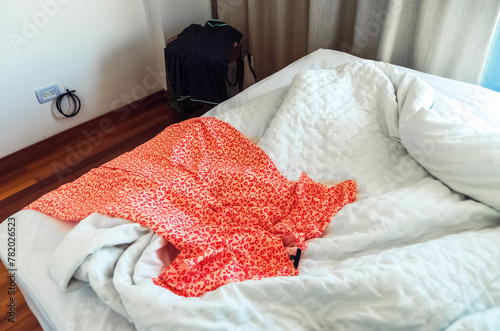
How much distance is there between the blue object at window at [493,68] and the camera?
1544 millimetres

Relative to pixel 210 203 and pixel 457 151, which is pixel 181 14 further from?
pixel 457 151

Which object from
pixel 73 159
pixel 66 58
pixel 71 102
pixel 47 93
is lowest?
pixel 73 159

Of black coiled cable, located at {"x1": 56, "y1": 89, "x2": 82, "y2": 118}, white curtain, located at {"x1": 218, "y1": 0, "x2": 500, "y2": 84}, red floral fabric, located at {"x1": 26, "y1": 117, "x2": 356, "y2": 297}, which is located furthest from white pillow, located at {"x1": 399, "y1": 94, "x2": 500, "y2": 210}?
black coiled cable, located at {"x1": 56, "y1": 89, "x2": 82, "y2": 118}

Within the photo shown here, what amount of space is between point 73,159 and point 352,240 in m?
1.87

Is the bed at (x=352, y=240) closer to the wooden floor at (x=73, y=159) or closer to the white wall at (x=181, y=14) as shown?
the wooden floor at (x=73, y=159)

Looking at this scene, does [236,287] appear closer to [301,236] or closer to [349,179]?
[301,236]

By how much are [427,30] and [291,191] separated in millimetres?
1142

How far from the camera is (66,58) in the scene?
2.10 metres

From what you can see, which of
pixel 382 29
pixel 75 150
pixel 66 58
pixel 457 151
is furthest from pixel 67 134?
pixel 457 151

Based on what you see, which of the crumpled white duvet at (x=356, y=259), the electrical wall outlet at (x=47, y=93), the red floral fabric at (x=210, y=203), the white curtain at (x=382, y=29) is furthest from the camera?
the electrical wall outlet at (x=47, y=93)

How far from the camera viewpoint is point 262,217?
98 cm

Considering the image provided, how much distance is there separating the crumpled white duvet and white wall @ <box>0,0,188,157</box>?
147 centimetres

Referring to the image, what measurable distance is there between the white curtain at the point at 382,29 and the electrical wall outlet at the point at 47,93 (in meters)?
1.24

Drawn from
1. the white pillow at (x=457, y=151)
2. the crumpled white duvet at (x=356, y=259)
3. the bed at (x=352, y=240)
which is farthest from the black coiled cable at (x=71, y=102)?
the white pillow at (x=457, y=151)
